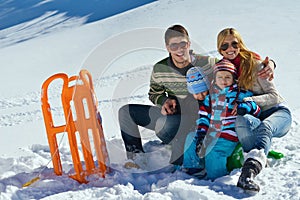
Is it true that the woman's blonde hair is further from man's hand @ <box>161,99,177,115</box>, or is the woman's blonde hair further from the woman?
man's hand @ <box>161,99,177,115</box>

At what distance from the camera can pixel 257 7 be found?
11.3 meters

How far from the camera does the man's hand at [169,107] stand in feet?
10.5

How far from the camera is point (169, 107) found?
3217 millimetres

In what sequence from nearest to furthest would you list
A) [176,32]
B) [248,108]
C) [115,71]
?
[248,108] < [176,32] < [115,71]

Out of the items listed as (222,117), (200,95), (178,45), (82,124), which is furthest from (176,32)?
(82,124)

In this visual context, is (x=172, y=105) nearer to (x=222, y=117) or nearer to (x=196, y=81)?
(x=196, y=81)

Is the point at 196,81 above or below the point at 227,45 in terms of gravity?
below

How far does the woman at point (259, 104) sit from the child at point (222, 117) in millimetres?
64

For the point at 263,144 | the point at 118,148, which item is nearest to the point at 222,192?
the point at 263,144

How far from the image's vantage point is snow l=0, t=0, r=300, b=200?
2.85 metres

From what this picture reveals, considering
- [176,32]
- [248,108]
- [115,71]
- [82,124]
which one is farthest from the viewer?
[115,71]

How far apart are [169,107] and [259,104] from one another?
64cm

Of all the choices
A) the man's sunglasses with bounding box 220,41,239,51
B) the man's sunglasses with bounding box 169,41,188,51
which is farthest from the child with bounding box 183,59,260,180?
the man's sunglasses with bounding box 169,41,188,51

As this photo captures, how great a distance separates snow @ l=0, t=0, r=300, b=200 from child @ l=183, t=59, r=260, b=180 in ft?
0.45
